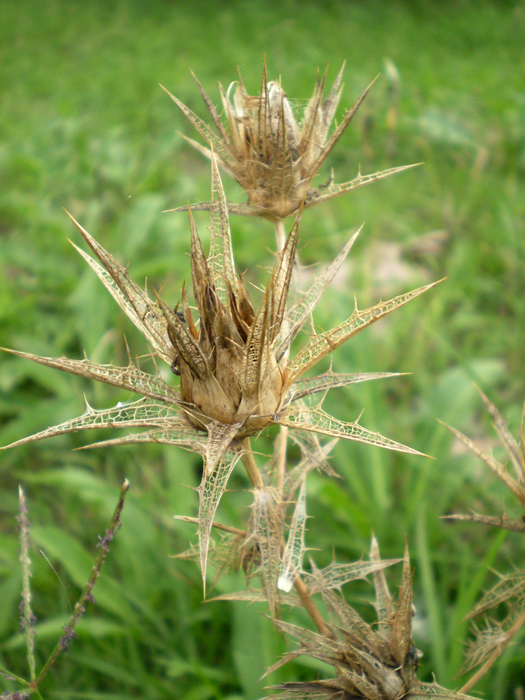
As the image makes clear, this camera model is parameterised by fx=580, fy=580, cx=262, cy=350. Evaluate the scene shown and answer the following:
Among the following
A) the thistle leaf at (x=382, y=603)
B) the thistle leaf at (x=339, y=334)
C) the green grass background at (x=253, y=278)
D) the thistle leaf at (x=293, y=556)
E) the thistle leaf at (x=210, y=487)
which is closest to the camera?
the thistle leaf at (x=210, y=487)

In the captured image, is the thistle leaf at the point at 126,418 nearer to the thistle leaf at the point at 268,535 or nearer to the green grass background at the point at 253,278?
the thistle leaf at the point at 268,535

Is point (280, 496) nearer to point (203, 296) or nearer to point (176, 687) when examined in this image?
point (203, 296)

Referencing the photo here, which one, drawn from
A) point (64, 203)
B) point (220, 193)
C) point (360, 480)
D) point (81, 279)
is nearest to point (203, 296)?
point (220, 193)

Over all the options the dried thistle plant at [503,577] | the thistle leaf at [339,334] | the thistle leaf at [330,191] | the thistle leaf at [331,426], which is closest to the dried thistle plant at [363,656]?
the dried thistle plant at [503,577]

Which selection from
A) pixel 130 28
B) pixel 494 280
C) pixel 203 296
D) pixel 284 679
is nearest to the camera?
pixel 203 296

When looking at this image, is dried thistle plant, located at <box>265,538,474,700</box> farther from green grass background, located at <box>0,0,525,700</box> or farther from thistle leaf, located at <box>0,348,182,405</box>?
green grass background, located at <box>0,0,525,700</box>

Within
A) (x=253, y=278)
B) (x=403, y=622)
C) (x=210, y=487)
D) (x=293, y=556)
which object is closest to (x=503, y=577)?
(x=403, y=622)

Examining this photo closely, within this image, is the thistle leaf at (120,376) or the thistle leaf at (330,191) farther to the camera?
the thistle leaf at (330,191)
